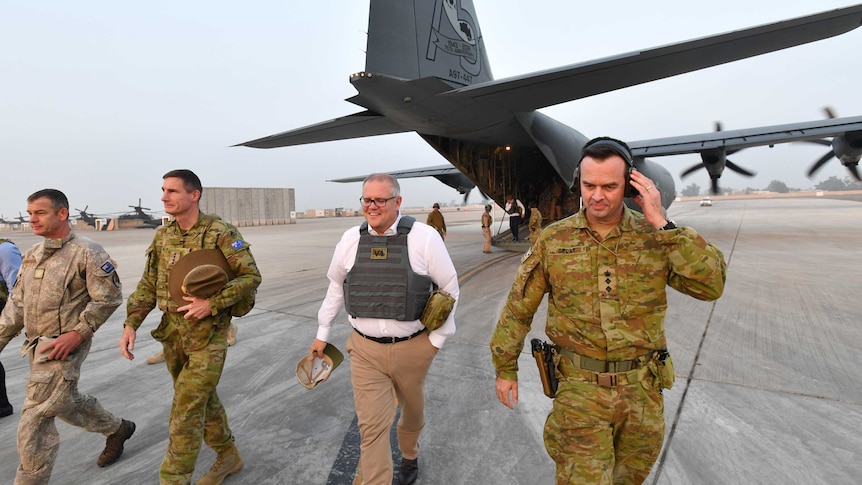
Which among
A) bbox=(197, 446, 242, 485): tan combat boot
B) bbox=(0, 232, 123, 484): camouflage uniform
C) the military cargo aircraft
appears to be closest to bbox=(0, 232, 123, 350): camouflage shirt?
bbox=(0, 232, 123, 484): camouflage uniform

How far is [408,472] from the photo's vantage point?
101 inches

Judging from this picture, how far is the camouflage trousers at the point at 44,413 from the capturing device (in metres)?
2.35

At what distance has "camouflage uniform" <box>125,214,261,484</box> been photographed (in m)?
2.34

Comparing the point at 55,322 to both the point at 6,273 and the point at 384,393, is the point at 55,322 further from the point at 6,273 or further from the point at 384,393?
the point at 384,393

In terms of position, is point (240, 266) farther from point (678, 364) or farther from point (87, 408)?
point (678, 364)

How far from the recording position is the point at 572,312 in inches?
75.9

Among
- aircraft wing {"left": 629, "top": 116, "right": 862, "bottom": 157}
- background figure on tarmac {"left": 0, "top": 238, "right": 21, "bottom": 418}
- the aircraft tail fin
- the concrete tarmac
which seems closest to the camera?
the concrete tarmac

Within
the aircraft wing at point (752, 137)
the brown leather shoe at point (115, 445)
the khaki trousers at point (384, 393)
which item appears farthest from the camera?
the aircraft wing at point (752, 137)

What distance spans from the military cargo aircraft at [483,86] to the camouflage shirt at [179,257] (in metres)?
5.13

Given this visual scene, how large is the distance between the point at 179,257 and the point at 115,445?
1518mm

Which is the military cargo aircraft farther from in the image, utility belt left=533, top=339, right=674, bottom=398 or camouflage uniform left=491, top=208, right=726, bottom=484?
utility belt left=533, top=339, right=674, bottom=398

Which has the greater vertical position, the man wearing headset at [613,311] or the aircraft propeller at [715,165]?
the aircraft propeller at [715,165]

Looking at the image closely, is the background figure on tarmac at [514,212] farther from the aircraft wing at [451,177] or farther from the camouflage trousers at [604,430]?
the camouflage trousers at [604,430]

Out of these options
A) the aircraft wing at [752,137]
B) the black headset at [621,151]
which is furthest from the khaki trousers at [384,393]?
the aircraft wing at [752,137]
